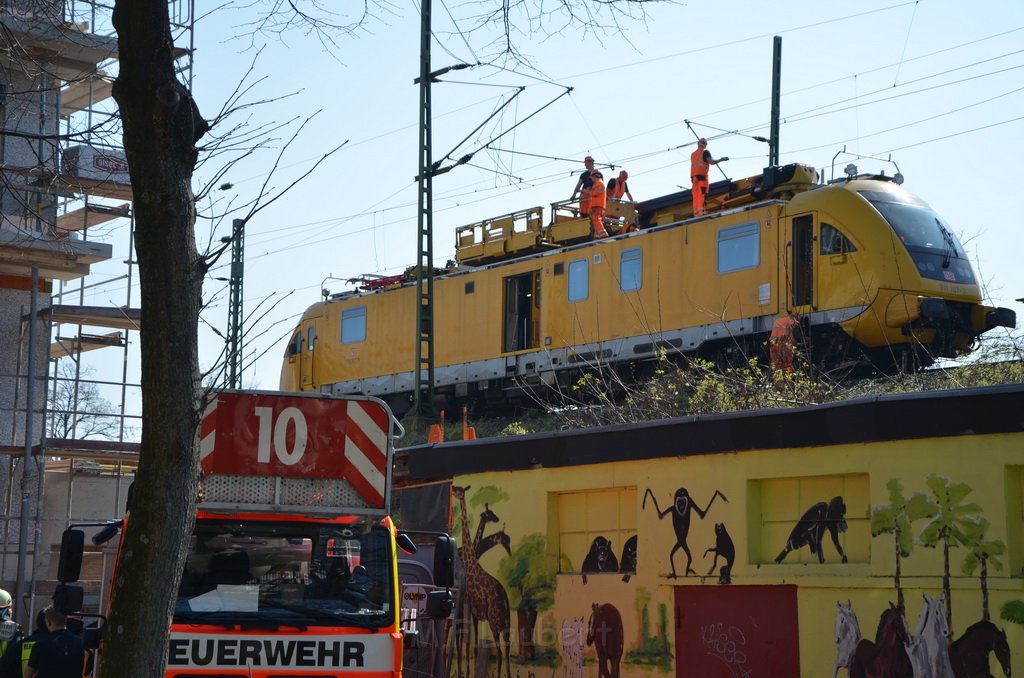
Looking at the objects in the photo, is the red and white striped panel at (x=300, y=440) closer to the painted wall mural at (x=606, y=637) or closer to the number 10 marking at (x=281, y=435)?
the number 10 marking at (x=281, y=435)

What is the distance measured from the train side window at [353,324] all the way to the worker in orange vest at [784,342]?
11819 mm

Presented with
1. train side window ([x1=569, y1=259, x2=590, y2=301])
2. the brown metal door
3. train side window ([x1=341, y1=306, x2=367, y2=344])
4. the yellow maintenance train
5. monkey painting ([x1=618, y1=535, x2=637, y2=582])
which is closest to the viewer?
the brown metal door

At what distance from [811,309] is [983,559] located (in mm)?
10510

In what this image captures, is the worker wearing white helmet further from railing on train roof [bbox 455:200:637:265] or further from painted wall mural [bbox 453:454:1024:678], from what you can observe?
railing on train roof [bbox 455:200:637:265]

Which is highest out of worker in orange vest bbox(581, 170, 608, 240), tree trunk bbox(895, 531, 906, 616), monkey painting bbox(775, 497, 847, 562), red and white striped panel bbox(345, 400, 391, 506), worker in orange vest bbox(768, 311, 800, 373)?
worker in orange vest bbox(581, 170, 608, 240)

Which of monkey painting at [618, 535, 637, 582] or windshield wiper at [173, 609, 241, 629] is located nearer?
windshield wiper at [173, 609, 241, 629]

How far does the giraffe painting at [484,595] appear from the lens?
13312 mm

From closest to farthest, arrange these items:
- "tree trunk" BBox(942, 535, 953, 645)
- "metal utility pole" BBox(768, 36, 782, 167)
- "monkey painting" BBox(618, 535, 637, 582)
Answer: "tree trunk" BBox(942, 535, 953, 645) → "monkey painting" BBox(618, 535, 637, 582) → "metal utility pole" BBox(768, 36, 782, 167)

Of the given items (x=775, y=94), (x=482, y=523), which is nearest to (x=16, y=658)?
(x=482, y=523)

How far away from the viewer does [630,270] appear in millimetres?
22312

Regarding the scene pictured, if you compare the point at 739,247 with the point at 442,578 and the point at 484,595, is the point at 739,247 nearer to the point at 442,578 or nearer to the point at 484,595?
the point at 484,595

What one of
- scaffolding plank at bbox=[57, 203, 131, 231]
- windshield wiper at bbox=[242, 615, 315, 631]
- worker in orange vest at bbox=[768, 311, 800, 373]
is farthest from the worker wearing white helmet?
scaffolding plank at bbox=[57, 203, 131, 231]

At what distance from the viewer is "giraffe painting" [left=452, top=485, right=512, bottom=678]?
524 inches

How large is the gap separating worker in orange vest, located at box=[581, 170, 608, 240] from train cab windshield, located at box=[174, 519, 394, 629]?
15723 mm
